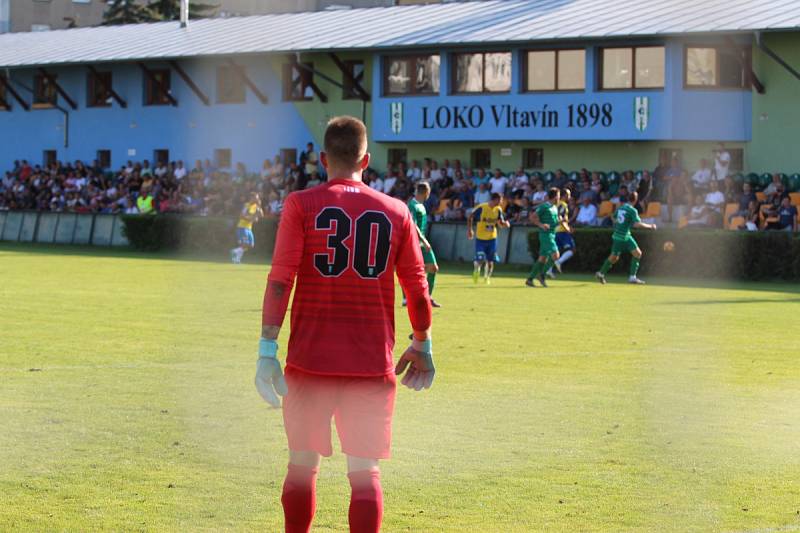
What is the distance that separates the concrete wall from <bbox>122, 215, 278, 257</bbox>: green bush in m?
0.68

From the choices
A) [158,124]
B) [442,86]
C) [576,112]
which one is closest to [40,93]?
[158,124]

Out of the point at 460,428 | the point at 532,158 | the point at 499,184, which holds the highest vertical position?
the point at 532,158

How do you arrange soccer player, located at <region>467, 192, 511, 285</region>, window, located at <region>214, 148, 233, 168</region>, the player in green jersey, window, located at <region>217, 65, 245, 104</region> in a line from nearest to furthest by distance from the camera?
the player in green jersey → soccer player, located at <region>467, 192, 511, 285</region> → window, located at <region>217, 65, 245, 104</region> → window, located at <region>214, 148, 233, 168</region>

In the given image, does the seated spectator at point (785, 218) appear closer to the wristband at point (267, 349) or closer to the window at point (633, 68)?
the window at point (633, 68)

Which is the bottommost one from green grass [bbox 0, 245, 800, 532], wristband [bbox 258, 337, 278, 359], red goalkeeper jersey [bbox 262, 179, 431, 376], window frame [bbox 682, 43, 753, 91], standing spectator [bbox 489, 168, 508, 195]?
green grass [bbox 0, 245, 800, 532]

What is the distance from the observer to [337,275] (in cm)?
623

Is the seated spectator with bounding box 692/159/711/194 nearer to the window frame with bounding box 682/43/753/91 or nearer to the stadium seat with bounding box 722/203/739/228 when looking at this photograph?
the stadium seat with bounding box 722/203/739/228

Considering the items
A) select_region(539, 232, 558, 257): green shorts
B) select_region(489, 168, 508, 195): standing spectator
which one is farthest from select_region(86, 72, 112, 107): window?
select_region(539, 232, 558, 257): green shorts

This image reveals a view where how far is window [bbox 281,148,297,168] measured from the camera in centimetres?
4869

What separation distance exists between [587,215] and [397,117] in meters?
11.5

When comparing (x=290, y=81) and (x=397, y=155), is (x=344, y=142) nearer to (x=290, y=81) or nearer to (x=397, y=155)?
(x=397, y=155)

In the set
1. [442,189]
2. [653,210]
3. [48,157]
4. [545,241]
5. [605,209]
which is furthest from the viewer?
[48,157]

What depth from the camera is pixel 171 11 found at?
70.6 metres

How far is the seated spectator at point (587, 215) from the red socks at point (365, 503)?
30.3 meters
